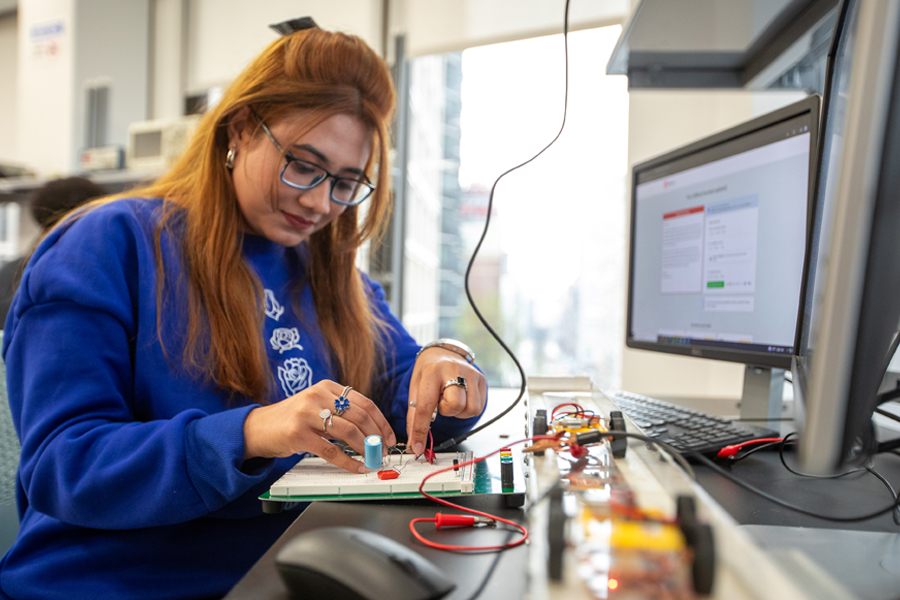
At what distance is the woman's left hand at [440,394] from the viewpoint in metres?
0.71

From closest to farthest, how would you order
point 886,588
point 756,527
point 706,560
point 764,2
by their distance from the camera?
1. point 706,560
2. point 886,588
3. point 756,527
4. point 764,2

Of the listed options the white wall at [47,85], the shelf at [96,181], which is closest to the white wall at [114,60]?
the white wall at [47,85]

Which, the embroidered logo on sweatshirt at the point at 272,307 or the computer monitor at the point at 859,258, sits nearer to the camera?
the computer monitor at the point at 859,258

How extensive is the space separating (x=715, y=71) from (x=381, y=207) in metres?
0.81

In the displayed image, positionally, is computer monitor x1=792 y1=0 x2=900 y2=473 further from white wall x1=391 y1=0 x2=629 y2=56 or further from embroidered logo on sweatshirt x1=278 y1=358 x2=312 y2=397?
white wall x1=391 y1=0 x2=629 y2=56

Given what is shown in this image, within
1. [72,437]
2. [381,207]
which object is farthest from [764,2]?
[72,437]

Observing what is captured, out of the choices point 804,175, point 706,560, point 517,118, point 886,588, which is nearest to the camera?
point 706,560

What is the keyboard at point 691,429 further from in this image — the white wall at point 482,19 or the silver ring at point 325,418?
the white wall at point 482,19

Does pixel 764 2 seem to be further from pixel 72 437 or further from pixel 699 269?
pixel 72 437

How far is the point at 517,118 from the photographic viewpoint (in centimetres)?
250

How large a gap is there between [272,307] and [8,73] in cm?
439

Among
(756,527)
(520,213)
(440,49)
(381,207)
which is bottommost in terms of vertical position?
(756,527)

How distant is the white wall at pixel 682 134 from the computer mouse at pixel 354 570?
49.4 inches

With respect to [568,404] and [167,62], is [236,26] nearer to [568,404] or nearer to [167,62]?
[167,62]
